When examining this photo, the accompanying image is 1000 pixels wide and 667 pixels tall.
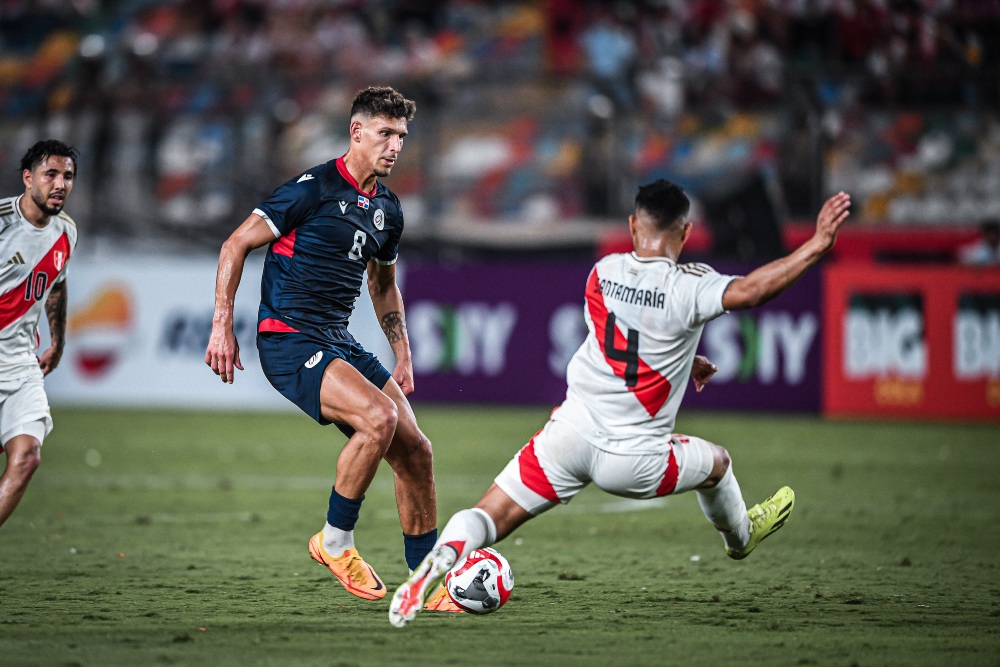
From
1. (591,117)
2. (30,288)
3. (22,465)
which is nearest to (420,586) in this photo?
(22,465)

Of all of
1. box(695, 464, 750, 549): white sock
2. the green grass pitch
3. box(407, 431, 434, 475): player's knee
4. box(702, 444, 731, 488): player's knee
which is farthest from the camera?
box(407, 431, 434, 475): player's knee

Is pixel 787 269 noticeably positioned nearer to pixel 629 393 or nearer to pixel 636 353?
pixel 636 353

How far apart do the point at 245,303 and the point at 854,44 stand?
27.5ft

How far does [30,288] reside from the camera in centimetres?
709

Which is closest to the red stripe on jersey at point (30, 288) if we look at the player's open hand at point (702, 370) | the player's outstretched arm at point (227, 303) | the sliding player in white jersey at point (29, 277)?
the sliding player in white jersey at point (29, 277)

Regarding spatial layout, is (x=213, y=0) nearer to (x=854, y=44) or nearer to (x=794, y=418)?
(x=854, y=44)

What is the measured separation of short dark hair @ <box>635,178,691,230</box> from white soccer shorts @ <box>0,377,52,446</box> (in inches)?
123

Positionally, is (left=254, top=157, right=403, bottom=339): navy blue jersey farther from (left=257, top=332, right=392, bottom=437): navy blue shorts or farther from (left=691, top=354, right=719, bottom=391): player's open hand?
(left=691, top=354, right=719, bottom=391): player's open hand

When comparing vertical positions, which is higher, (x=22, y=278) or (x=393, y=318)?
(x=22, y=278)

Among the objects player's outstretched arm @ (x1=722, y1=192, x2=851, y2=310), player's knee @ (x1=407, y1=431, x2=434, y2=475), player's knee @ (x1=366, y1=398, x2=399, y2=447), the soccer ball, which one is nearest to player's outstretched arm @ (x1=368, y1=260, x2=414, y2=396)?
player's knee @ (x1=407, y1=431, x2=434, y2=475)

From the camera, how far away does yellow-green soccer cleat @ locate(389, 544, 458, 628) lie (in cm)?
548

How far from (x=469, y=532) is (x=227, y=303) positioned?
5.22 feet

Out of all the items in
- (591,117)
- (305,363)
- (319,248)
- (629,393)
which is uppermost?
(591,117)

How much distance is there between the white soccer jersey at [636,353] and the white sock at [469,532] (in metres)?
0.55
